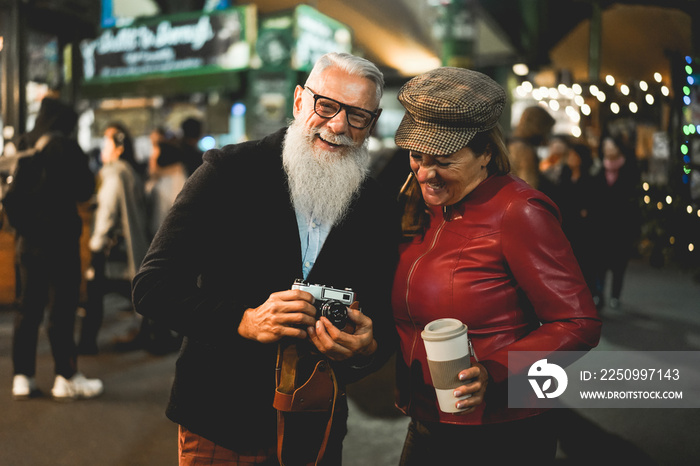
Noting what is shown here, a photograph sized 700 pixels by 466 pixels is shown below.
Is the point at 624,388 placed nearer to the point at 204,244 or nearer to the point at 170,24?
the point at 204,244

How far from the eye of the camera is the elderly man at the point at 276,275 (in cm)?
169

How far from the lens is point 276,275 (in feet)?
6.03

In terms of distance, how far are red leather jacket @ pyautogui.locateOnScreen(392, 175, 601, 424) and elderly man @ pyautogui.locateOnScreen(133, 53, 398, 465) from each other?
181mm

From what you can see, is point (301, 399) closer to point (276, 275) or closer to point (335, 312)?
point (335, 312)

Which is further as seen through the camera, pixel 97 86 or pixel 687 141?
pixel 97 86

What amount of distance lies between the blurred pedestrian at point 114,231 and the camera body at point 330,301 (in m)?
4.26

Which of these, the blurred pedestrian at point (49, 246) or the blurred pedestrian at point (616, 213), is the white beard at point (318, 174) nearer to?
the blurred pedestrian at point (49, 246)

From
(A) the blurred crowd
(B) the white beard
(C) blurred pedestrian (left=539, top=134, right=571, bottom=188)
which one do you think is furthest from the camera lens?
(C) blurred pedestrian (left=539, top=134, right=571, bottom=188)

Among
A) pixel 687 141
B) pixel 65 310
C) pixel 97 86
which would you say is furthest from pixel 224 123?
pixel 687 141

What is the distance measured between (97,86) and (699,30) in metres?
11.8

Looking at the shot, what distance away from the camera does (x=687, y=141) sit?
17.1 ft

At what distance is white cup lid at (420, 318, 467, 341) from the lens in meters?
1.55

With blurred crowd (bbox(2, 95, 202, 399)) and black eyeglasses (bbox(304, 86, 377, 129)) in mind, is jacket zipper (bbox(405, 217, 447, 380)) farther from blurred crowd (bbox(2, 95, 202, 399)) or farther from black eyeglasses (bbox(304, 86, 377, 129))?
blurred crowd (bbox(2, 95, 202, 399))

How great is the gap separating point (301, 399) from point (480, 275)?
2.00 ft
